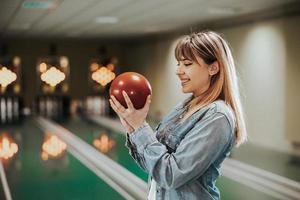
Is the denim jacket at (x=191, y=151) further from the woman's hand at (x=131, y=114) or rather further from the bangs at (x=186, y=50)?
the bangs at (x=186, y=50)

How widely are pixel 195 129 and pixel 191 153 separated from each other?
0.08m

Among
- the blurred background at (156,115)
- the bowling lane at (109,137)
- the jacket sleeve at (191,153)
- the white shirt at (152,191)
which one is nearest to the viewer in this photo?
the jacket sleeve at (191,153)

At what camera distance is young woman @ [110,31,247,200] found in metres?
1.30

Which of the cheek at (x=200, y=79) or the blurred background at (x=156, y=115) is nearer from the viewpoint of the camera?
the cheek at (x=200, y=79)

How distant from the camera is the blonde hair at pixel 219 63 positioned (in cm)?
139

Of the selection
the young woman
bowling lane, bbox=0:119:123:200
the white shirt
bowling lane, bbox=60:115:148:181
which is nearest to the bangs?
the young woman

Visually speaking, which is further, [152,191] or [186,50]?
[152,191]

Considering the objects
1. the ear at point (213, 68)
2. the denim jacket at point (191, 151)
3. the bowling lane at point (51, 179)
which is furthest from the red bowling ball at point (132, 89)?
the bowling lane at point (51, 179)

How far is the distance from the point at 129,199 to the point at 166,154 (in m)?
3.83

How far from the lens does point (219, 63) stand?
140 centimetres

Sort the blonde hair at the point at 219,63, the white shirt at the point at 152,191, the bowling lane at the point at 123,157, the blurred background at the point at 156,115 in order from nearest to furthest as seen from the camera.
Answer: the blonde hair at the point at 219,63 → the white shirt at the point at 152,191 → the bowling lane at the point at 123,157 → the blurred background at the point at 156,115

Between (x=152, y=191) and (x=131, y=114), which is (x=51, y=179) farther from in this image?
(x=131, y=114)

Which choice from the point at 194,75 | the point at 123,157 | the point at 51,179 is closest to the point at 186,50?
the point at 194,75

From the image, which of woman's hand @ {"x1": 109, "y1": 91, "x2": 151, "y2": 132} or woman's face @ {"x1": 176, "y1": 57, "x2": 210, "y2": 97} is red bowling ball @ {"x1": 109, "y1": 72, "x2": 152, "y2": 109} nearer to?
woman's hand @ {"x1": 109, "y1": 91, "x2": 151, "y2": 132}
